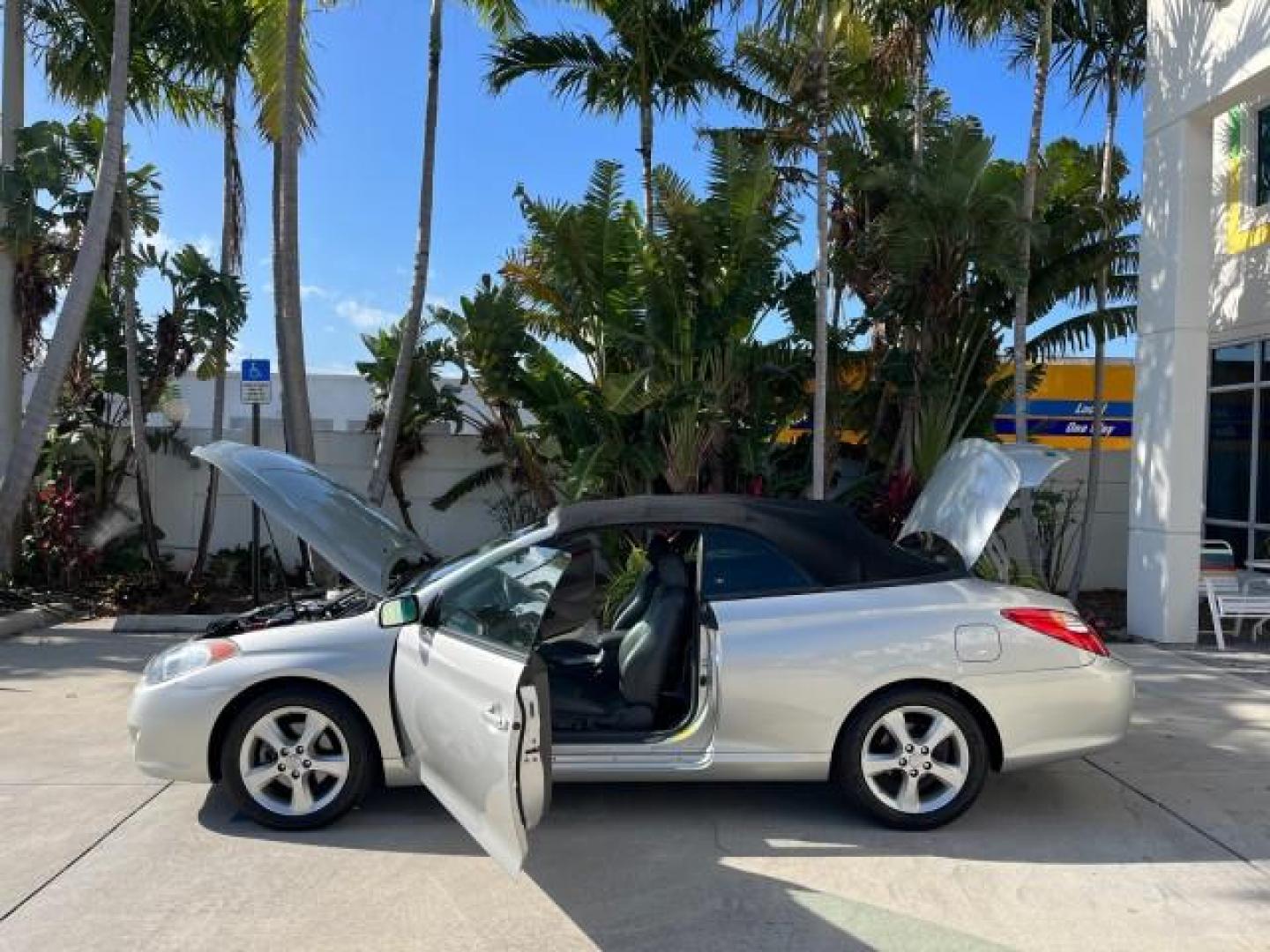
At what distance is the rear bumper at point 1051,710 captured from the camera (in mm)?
4922

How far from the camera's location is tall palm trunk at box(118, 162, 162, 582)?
12.0 meters

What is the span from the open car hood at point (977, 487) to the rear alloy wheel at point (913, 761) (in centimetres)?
83

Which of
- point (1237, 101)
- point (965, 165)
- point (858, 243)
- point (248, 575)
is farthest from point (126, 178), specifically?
point (1237, 101)

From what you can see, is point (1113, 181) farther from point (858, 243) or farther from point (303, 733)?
point (303, 733)

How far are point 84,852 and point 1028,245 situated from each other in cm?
981

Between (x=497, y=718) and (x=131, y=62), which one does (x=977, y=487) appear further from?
(x=131, y=62)

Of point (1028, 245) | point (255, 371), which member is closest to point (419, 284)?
point (255, 371)

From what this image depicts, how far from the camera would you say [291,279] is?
1140 cm

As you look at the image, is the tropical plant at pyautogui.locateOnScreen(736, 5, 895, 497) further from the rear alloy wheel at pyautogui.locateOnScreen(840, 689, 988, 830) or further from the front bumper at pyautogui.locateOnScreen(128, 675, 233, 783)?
the front bumper at pyautogui.locateOnScreen(128, 675, 233, 783)

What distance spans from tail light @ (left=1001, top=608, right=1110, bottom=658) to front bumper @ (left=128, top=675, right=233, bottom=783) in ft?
12.0

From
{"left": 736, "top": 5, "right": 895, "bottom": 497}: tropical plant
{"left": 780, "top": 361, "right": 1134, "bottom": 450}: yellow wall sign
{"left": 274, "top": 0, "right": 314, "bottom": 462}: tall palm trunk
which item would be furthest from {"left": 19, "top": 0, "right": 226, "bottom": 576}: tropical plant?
{"left": 780, "top": 361, "right": 1134, "bottom": 450}: yellow wall sign

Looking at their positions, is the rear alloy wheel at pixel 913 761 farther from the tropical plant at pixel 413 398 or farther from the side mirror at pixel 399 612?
the tropical plant at pixel 413 398

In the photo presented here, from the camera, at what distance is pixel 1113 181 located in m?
13.1

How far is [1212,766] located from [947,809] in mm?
2129
